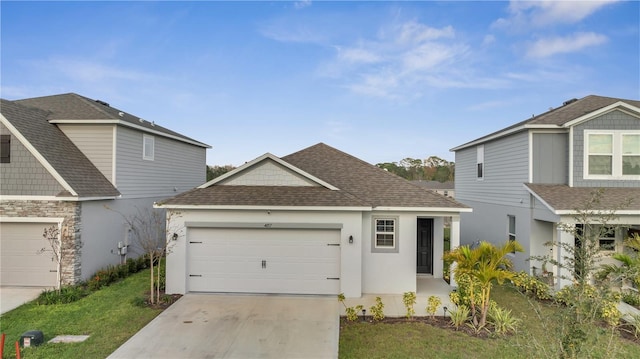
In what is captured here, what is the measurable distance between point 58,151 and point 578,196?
60.9 ft

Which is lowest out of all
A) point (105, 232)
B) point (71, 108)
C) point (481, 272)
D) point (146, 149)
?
point (481, 272)

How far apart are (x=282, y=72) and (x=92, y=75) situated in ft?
34.4

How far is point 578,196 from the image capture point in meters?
11.2

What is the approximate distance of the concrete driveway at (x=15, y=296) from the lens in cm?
927

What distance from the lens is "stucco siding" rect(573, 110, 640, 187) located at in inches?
456

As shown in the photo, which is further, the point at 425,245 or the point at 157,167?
the point at 157,167

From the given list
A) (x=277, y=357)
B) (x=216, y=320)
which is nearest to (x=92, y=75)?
(x=216, y=320)

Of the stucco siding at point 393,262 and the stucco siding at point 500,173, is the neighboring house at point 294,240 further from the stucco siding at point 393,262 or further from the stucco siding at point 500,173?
the stucco siding at point 500,173

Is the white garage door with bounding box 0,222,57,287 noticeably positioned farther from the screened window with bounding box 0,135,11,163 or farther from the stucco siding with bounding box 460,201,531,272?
the stucco siding with bounding box 460,201,531,272

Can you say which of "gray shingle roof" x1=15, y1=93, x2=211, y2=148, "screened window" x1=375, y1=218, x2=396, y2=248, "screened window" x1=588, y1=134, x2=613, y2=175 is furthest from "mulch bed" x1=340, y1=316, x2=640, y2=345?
"gray shingle roof" x1=15, y1=93, x2=211, y2=148

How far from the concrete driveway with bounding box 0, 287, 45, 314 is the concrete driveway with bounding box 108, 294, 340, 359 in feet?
15.1

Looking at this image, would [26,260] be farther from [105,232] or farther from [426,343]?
[426,343]

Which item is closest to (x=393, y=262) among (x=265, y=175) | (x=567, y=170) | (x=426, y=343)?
(x=426, y=343)

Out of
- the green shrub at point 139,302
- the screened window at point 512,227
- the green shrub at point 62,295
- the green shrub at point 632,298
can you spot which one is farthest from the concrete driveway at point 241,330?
the green shrub at point 632,298
